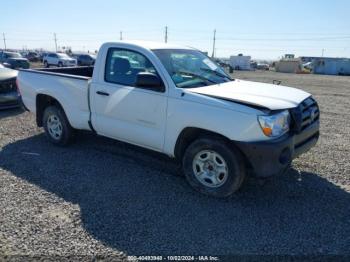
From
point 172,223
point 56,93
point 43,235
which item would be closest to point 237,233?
point 172,223

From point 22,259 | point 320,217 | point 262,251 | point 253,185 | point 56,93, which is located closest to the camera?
point 22,259

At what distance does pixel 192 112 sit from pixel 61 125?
2859 millimetres

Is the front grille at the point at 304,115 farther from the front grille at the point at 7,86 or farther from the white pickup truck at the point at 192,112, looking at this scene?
the front grille at the point at 7,86

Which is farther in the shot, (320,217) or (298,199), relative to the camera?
(298,199)

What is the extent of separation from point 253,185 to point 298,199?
63 centimetres

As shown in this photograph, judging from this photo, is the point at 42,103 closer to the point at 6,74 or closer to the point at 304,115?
the point at 6,74

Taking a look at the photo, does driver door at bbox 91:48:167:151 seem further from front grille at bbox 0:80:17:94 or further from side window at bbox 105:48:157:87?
front grille at bbox 0:80:17:94

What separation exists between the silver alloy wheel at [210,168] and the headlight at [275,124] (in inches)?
25.9

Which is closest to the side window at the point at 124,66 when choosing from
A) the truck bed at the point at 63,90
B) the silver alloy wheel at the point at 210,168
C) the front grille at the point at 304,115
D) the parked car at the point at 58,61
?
the truck bed at the point at 63,90

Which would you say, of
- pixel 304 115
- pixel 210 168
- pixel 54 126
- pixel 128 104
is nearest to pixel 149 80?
pixel 128 104

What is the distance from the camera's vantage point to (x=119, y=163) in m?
5.06

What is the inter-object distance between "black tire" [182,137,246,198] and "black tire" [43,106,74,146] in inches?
99.5

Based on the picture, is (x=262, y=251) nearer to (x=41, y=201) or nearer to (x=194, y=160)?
(x=194, y=160)

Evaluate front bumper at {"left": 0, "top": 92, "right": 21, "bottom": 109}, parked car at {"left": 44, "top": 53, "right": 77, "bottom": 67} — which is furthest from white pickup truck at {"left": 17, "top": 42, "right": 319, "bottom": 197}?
parked car at {"left": 44, "top": 53, "right": 77, "bottom": 67}
